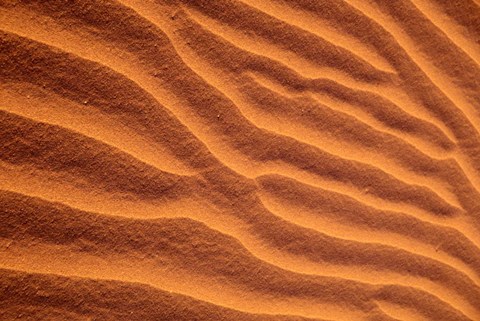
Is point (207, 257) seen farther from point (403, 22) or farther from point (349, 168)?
point (403, 22)

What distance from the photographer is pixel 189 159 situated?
5.45 feet

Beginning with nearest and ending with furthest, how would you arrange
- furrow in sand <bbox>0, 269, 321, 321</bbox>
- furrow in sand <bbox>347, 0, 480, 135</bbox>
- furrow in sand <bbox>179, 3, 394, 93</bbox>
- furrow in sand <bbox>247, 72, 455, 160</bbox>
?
furrow in sand <bbox>0, 269, 321, 321</bbox>
furrow in sand <bbox>179, 3, 394, 93</bbox>
furrow in sand <bbox>247, 72, 455, 160</bbox>
furrow in sand <bbox>347, 0, 480, 135</bbox>

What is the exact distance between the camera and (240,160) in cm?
173

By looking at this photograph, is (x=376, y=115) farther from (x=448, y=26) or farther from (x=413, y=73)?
(x=448, y=26)

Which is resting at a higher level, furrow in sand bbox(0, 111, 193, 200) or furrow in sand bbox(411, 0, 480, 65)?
furrow in sand bbox(411, 0, 480, 65)

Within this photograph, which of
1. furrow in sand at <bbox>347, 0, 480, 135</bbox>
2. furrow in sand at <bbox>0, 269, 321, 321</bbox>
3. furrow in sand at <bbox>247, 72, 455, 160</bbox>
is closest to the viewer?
furrow in sand at <bbox>0, 269, 321, 321</bbox>

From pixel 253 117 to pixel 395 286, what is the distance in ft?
3.52

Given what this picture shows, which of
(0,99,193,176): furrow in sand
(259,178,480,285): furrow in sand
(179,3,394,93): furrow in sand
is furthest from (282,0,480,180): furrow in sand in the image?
(0,99,193,176): furrow in sand

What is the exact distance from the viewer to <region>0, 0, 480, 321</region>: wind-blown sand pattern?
58.4 inches

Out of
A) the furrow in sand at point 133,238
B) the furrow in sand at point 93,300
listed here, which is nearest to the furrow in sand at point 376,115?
the furrow in sand at point 133,238

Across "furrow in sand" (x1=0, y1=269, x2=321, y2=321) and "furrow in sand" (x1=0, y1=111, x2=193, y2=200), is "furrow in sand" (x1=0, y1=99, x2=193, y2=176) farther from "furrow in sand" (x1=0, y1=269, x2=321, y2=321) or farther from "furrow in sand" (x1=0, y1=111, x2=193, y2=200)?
"furrow in sand" (x1=0, y1=269, x2=321, y2=321)

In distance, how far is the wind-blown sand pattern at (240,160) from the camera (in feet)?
4.87

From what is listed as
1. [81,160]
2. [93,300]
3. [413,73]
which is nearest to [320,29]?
[413,73]

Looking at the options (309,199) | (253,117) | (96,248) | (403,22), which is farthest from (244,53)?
(96,248)
